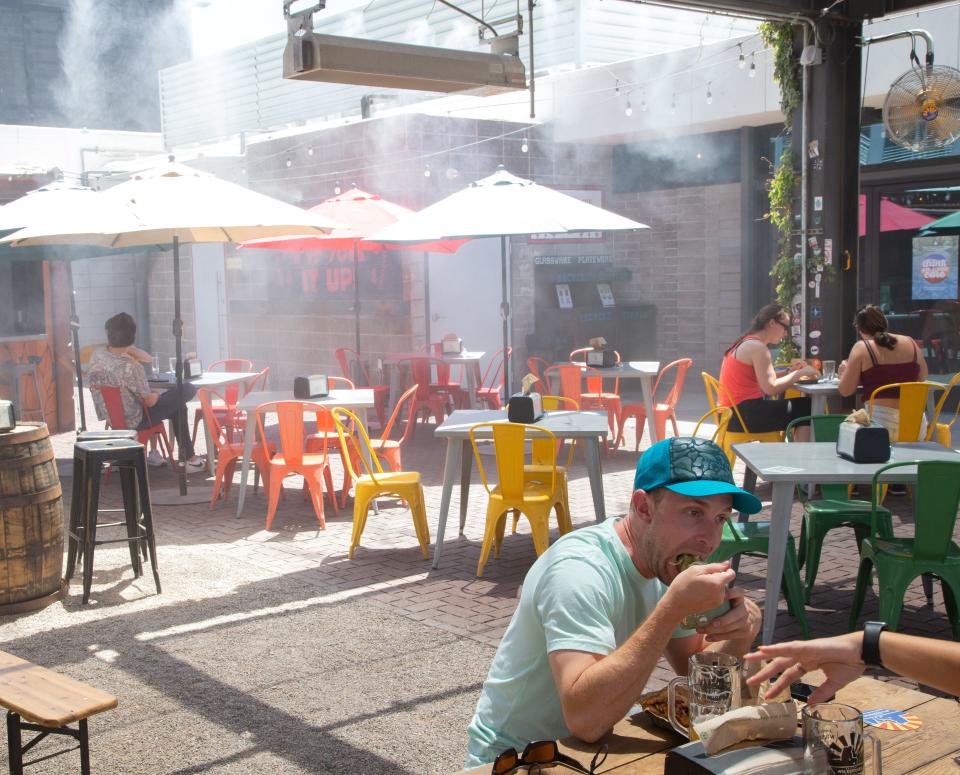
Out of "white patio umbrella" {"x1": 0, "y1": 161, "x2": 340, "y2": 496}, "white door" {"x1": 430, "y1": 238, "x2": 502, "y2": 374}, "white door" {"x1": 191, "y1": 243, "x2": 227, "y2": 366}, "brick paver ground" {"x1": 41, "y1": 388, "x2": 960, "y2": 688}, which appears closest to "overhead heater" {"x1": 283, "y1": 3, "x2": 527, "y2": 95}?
"white patio umbrella" {"x1": 0, "y1": 161, "x2": 340, "y2": 496}

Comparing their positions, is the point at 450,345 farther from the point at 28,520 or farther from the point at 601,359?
the point at 28,520

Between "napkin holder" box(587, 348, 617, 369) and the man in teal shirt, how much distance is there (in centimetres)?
781

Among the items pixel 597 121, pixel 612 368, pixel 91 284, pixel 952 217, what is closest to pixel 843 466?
pixel 612 368

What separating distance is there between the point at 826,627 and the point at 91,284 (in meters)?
16.5

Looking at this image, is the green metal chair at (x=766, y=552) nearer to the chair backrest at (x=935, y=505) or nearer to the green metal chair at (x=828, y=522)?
the green metal chair at (x=828, y=522)

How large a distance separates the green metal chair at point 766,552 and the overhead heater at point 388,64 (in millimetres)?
2892

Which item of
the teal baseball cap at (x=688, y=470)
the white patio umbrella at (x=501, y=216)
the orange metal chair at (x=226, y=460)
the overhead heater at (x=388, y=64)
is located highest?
the overhead heater at (x=388, y=64)

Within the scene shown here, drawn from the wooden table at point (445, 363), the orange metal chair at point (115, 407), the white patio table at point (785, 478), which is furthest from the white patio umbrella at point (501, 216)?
the white patio table at point (785, 478)

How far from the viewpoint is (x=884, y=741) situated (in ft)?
6.89

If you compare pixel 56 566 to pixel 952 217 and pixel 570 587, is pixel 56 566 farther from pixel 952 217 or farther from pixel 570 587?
pixel 952 217

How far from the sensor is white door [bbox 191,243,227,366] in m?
17.8

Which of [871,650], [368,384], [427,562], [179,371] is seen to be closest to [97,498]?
[427,562]

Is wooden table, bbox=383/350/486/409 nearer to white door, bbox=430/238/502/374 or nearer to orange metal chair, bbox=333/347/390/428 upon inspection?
orange metal chair, bbox=333/347/390/428

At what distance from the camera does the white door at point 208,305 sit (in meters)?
17.8
